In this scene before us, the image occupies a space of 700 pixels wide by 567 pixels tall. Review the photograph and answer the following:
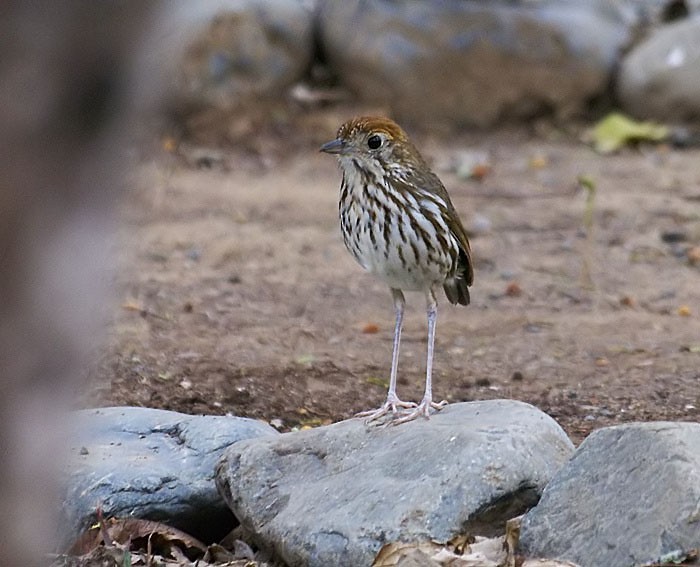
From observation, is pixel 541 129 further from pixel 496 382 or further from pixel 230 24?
pixel 496 382

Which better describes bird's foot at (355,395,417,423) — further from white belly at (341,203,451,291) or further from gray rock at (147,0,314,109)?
gray rock at (147,0,314,109)

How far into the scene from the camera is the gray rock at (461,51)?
38.3ft

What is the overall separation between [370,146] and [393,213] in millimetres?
329

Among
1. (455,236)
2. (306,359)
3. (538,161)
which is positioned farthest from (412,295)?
(538,161)

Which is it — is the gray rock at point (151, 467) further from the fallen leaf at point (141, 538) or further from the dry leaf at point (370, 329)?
the dry leaf at point (370, 329)

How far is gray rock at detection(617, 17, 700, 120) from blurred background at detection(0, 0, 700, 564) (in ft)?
0.08

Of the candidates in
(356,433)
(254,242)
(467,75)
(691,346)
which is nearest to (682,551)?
(356,433)

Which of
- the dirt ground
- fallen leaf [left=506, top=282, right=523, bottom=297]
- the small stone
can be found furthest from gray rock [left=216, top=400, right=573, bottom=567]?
the small stone

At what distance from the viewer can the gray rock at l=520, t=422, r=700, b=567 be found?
4.02m

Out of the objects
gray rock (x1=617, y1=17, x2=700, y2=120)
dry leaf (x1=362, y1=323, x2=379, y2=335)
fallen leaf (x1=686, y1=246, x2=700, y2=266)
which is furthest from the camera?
gray rock (x1=617, y1=17, x2=700, y2=120)

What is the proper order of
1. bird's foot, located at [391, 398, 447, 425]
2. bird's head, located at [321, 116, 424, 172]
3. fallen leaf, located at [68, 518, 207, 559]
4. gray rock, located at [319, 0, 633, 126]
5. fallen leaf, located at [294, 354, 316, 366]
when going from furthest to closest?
1. gray rock, located at [319, 0, 633, 126]
2. fallen leaf, located at [294, 354, 316, 366]
3. bird's head, located at [321, 116, 424, 172]
4. bird's foot, located at [391, 398, 447, 425]
5. fallen leaf, located at [68, 518, 207, 559]

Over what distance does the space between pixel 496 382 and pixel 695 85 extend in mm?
5957

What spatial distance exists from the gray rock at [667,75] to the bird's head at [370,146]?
6879mm

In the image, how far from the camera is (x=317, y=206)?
10.2 metres
